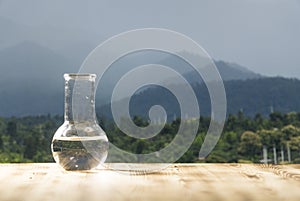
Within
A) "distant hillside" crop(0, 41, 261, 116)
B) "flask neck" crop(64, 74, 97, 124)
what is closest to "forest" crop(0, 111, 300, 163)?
"distant hillside" crop(0, 41, 261, 116)

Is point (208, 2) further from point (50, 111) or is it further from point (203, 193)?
point (203, 193)

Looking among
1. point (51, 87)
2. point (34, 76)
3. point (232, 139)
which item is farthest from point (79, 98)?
point (34, 76)

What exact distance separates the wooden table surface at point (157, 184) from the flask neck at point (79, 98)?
0.43 feet

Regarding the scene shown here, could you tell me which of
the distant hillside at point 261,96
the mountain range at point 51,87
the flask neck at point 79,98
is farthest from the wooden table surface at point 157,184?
the distant hillside at point 261,96

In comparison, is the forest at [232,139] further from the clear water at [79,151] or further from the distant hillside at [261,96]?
the clear water at [79,151]

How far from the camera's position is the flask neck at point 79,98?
42.8 inches

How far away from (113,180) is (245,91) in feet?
25.9

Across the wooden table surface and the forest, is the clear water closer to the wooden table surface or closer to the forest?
the wooden table surface

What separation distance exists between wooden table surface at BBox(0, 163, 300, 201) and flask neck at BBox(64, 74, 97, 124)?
131 millimetres

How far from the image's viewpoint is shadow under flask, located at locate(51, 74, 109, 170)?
1.04 meters

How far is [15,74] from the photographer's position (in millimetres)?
9609

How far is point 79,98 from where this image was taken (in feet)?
3.61

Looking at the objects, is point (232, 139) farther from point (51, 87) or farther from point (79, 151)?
point (79, 151)

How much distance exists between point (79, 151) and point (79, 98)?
14 centimetres
